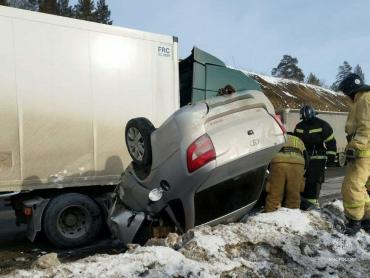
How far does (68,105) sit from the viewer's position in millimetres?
5984

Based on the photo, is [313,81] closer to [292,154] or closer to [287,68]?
[287,68]

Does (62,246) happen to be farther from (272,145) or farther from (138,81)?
(272,145)

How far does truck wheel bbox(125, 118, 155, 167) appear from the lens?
173 inches

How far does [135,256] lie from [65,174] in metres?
2.89

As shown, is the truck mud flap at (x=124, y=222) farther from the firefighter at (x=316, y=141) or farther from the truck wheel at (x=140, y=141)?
the firefighter at (x=316, y=141)

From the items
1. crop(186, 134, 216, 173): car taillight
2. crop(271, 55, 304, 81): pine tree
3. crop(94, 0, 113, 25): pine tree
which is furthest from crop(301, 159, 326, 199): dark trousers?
crop(271, 55, 304, 81): pine tree

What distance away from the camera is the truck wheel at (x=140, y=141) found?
4.39 m

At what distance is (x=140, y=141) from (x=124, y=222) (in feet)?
2.51

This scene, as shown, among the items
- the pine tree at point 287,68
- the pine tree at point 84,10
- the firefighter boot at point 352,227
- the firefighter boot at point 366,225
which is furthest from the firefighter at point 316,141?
the pine tree at point 287,68

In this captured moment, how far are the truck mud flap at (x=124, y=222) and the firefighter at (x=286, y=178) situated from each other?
1580mm

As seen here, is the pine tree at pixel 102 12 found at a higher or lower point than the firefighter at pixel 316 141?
higher

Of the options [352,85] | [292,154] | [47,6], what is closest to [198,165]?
[292,154]

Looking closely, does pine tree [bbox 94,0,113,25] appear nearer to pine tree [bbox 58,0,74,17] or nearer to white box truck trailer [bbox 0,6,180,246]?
pine tree [bbox 58,0,74,17]

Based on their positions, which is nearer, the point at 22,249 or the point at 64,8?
the point at 22,249
